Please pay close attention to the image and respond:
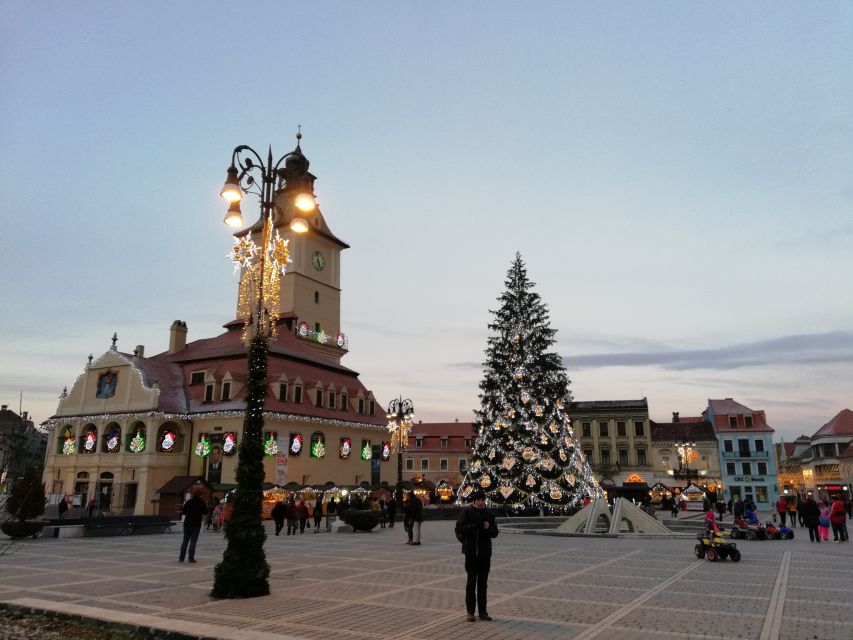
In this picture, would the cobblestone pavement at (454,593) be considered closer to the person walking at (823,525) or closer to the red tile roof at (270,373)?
the person walking at (823,525)

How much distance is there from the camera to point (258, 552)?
1055cm

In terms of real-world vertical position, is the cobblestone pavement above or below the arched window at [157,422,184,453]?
below

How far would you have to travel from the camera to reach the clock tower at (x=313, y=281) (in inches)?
2361

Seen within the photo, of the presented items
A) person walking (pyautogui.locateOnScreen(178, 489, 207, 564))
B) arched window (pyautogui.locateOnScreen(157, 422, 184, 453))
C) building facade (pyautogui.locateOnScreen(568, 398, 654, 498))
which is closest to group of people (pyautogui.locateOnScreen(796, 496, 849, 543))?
person walking (pyautogui.locateOnScreen(178, 489, 207, 564))

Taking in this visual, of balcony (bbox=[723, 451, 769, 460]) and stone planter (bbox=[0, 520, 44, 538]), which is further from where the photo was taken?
balcony (bbox=[723, 451, 769, 460])

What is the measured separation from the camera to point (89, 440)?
153ft

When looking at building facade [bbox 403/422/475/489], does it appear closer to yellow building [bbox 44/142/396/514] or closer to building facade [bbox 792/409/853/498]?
yellow building [bbox 44/142/396/514]

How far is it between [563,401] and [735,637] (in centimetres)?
2979

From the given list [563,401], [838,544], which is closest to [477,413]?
[563,401]

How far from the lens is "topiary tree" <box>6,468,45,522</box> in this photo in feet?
75.8

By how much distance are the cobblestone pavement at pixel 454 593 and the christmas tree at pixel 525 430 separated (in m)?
14.6

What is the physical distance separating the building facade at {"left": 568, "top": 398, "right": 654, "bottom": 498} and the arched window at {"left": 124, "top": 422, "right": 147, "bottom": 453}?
45.0 metres

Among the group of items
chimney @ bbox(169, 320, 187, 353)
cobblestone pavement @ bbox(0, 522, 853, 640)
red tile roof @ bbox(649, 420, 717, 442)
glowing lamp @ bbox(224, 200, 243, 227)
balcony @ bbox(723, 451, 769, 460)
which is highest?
chimney @ bbox(169, 320, 187, 353)

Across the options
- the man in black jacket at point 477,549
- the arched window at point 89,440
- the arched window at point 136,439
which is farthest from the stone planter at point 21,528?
the arched window at point 89,440
